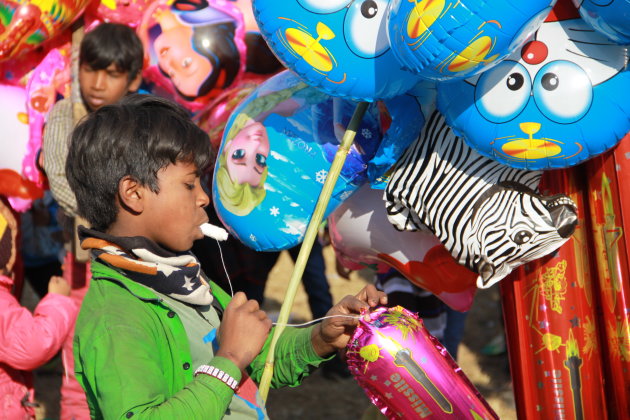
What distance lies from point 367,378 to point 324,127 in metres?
0.68

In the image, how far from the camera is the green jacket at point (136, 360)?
138cm

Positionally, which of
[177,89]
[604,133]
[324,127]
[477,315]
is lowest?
[477,315]

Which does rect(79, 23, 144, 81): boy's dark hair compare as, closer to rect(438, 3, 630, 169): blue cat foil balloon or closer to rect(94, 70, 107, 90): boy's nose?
rect(94, 70, 107, 90): boy's nose

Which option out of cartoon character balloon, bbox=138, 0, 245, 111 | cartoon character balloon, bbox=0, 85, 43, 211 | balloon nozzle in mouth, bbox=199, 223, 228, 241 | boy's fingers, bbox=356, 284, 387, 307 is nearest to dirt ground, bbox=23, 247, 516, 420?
cartoon character balloon, bbox=0, 85, 43, 211

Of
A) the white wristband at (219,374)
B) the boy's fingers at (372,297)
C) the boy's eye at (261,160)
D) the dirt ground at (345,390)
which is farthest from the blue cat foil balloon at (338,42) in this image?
the dirt ground at (345,390)

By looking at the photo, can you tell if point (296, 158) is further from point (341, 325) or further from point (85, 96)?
point (85, 96)

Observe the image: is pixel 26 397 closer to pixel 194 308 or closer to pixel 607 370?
pixel 194 308

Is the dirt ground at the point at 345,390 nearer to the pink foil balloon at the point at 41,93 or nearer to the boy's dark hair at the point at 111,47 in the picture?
the pink foil balloon at the point at 41,93

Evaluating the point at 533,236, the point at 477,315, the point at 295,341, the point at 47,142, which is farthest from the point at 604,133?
the point at 477,315

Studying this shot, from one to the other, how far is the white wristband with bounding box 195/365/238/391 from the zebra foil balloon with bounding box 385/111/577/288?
0.76 meters

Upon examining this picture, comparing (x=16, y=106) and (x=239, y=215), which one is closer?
(x=239, y=215)

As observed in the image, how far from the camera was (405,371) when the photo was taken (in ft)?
5.85

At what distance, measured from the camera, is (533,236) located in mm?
1940

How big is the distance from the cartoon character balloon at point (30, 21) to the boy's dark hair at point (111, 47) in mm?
110
